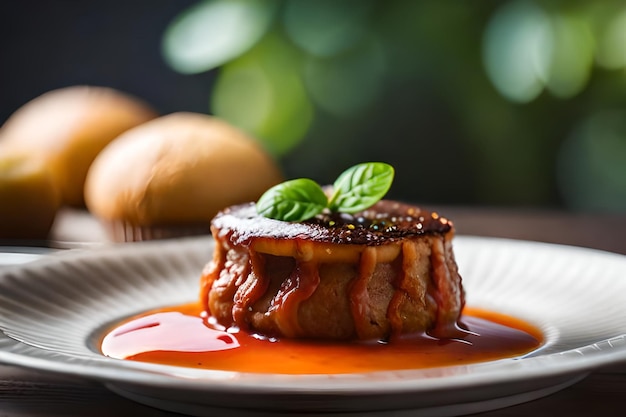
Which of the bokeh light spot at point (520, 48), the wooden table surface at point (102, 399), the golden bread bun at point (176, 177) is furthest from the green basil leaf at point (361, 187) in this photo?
the bokeh light spot at point (520, 48)

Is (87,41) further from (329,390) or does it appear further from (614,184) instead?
(329,390)

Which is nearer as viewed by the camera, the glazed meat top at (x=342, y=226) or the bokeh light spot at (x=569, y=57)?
the glazed meat top at (x=342, y=226)

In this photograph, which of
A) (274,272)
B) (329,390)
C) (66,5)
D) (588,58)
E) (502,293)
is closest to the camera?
(329,390)

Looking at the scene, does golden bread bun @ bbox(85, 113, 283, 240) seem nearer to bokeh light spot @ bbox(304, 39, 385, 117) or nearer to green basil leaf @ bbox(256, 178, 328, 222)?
green basil leaf @ bbox(256, 178, 328, 222)

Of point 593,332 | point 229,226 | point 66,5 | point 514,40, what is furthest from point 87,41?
point 593,332

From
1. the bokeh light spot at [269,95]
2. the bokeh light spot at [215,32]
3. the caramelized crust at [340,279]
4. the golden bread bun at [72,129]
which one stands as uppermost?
the bokeh light spot at [215,32]

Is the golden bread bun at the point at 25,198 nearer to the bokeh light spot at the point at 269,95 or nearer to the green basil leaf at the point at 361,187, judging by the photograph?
the green basil leaf at the point at 361,187

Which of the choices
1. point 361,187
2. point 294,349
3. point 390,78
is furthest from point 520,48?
point 294,349
